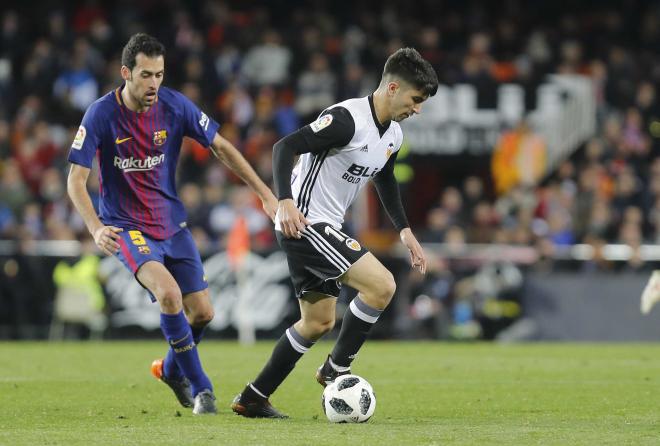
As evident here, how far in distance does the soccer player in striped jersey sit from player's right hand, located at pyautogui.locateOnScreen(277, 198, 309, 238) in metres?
0.42

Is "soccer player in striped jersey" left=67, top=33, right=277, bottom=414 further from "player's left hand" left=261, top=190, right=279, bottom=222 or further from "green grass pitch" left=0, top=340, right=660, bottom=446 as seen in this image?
"green grass pitch" left=0, top=340, right=660, bottom=446

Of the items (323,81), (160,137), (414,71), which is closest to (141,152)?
(160,137)

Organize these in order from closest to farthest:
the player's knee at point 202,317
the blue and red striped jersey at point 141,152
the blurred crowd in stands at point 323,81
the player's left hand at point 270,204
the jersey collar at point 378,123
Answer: the jersey collar at point 378,123 < the player's left hand at point 270,204 < the blue and red striped jersey at point 141,152 < the player's knee at point 202,317 < the blurred crowd in stands at point 323,81

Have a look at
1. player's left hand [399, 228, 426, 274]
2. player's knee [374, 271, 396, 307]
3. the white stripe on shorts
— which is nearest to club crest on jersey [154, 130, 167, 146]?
the white stripe on shorts

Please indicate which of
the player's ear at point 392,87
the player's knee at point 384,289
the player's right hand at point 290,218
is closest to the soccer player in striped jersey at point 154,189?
the player's right hand at point 290,218

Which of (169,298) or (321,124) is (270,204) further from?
(169,298)

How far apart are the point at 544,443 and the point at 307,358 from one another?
7182 millimetres

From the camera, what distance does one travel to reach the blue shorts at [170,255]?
8117 mm

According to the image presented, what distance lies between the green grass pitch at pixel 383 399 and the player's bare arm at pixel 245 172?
53.1 inches

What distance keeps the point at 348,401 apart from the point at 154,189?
2.01 metres

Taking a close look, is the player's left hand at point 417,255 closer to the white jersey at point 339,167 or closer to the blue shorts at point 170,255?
the white jersey at point 339,167

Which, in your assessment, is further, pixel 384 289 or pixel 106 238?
pixel 106 238

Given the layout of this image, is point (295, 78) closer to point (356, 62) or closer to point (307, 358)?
point (356, 62)

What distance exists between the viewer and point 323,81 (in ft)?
68.8
